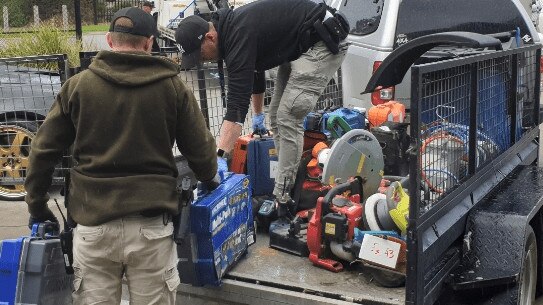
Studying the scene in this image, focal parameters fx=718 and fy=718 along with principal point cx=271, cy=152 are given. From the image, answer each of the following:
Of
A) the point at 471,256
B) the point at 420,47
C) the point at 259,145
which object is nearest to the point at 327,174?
the point at 259,145

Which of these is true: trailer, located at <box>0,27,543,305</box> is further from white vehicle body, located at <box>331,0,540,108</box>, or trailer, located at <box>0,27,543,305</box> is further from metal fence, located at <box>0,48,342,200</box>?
white vehicle body, located at <box>331,0,540,108</box>

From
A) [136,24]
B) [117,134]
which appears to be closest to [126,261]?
[117,134]

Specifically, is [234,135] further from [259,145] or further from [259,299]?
[259,299]

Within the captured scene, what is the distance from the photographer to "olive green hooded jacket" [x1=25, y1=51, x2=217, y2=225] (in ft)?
10.0

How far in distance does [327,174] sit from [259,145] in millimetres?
678

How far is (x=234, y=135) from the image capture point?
4.43 m

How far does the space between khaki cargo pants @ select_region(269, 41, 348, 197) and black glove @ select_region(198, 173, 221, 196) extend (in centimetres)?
96

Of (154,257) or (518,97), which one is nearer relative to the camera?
(154,257)

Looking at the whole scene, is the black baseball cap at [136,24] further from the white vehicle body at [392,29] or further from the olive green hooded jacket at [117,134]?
the white vehicle body at [392,29]

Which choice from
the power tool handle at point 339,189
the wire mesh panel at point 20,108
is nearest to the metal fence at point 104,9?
the wire mesh panel at point 20,108

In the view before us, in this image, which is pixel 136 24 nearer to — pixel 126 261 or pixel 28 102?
pixel 126 261

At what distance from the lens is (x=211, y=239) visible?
3785mm

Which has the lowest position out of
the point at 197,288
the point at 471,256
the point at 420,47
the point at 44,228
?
the point at 197,288

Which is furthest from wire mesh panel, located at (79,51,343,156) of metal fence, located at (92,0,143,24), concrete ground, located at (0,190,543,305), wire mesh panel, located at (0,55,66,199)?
metal fence, located at (92,0,143,24)
